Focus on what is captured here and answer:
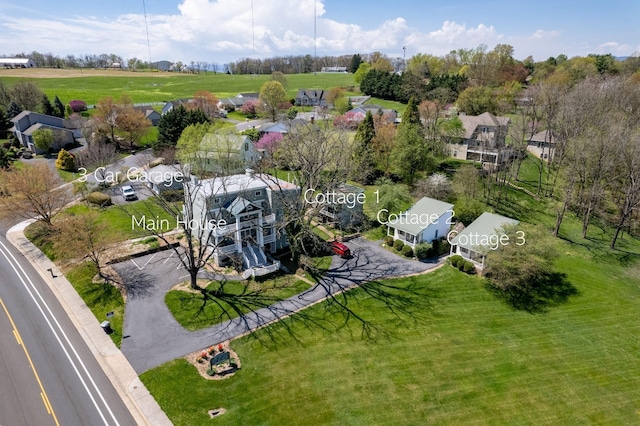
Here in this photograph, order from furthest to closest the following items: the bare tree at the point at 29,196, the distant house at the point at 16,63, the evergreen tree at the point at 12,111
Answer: the distant house at the point at 16,63 → the evergreen tree at the point at 12,111 → the bare tree at the point at 29,196

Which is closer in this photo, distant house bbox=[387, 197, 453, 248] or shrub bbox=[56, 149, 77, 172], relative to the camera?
distant house bbox=[387, 197, 453, 248]

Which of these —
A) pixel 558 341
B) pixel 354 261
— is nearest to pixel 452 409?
pixel 558 341

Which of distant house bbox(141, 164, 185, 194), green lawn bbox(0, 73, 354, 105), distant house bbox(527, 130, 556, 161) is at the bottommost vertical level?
distant house bbox(141, 164, 185, 194)

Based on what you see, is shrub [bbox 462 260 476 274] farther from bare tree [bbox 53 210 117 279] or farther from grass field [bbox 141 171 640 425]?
bare tree [bbox 53 210 117 279]

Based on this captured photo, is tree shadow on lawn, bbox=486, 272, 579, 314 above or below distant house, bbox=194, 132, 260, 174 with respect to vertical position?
below

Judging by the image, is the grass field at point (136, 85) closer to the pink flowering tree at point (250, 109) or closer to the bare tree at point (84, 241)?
the pink flowering tree at point (250, 109)

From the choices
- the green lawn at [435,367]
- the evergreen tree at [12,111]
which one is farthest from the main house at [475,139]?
the evergreen tree at [12,111]

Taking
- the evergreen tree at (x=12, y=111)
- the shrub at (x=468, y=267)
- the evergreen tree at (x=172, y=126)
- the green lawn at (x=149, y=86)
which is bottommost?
the shrub at (x=468, y=267)

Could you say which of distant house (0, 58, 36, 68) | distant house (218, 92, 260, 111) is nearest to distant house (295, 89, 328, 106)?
distant house (218, 92, 260, 111)

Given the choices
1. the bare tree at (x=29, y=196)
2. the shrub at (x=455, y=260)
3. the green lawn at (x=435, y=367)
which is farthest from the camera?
the bare tree at (x=29, y=196)
